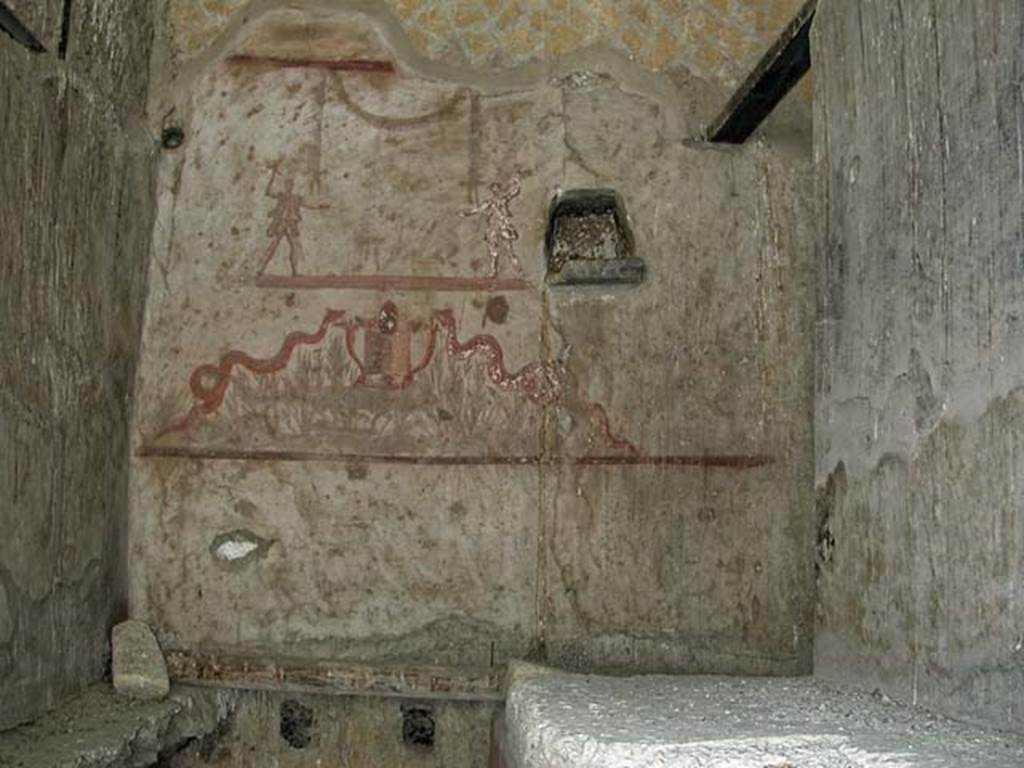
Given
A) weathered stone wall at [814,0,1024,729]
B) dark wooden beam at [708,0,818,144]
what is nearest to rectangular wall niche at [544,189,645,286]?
dark wooden beam at [708,0,818,144]

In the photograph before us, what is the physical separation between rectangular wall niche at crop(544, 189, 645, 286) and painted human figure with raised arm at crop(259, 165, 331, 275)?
0.74 meters

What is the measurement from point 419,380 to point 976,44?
6.73 feet

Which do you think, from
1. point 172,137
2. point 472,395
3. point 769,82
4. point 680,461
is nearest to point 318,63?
point 172,137

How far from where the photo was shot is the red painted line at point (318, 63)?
410 centimetres

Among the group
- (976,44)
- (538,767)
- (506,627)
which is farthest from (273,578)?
(976,44)

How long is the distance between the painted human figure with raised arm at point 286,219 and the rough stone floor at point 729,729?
5.24 ft

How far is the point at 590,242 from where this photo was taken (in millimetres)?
4047

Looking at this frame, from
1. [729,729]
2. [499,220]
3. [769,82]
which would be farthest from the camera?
[499,220]

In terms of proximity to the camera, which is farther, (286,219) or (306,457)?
(286,219)

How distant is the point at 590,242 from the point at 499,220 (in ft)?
0.98

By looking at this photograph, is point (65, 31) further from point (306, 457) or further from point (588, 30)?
point (588, 30)

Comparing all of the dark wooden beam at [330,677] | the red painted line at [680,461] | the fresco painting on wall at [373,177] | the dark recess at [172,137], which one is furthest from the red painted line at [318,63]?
the dark wooden beam at [330,677]

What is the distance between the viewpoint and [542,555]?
387cm

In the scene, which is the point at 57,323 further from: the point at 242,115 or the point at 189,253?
the point at 242,115
